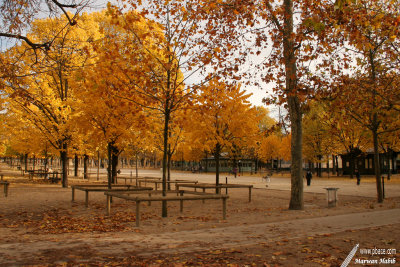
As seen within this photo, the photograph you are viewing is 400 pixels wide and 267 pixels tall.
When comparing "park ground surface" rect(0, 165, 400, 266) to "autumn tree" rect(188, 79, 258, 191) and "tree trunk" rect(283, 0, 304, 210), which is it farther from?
"autumn tree" rect(188, 79, 258, 191)

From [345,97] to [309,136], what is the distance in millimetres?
32400

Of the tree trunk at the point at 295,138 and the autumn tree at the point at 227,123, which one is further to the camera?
the autumn tree at the point at 227,123

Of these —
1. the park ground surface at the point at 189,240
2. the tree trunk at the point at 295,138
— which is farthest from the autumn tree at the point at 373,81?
the park ground surface at the point at 189,240

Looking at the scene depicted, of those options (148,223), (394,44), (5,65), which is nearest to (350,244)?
(148,223)

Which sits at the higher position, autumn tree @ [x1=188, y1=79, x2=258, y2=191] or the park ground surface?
autumn tree @ [x1=188, y1=79, x2=258, y2=191]

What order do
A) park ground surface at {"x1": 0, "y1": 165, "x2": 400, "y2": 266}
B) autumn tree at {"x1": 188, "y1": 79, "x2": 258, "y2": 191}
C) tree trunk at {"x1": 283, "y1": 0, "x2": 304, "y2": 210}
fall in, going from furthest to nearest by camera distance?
autumn tree at {"x1": 188, "y1": 79, "x2": 258, "y2": 191}
tree trunk at {"x1": 283, "y1": 0, "x2": 304, "y2": 210}
park ground surface at {"x1": 0, "y1": 165, "x2": 400, "y2": 266}

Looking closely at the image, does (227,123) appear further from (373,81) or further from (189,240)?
(189,240)

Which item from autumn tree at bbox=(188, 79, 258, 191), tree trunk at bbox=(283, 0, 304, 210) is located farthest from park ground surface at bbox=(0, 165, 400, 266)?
autumn tree at bbox=(188, 79, 258, 191)

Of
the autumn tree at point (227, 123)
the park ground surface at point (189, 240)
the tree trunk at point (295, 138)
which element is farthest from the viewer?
the autumn tree at point (227, 123)

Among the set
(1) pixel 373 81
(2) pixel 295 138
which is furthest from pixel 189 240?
(1) pixel 373 81

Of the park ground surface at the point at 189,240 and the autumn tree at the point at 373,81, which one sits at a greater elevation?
the autumn tree at the point at 373,81

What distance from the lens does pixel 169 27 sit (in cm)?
1055

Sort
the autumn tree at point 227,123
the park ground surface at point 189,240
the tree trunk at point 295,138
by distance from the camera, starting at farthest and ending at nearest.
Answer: the autumn tree at point 227,123 < the tree trunk at point 295,138 < the park ground surface at point 189,240

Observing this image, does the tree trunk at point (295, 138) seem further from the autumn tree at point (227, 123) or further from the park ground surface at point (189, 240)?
the autumn tree at point (227, 123)
